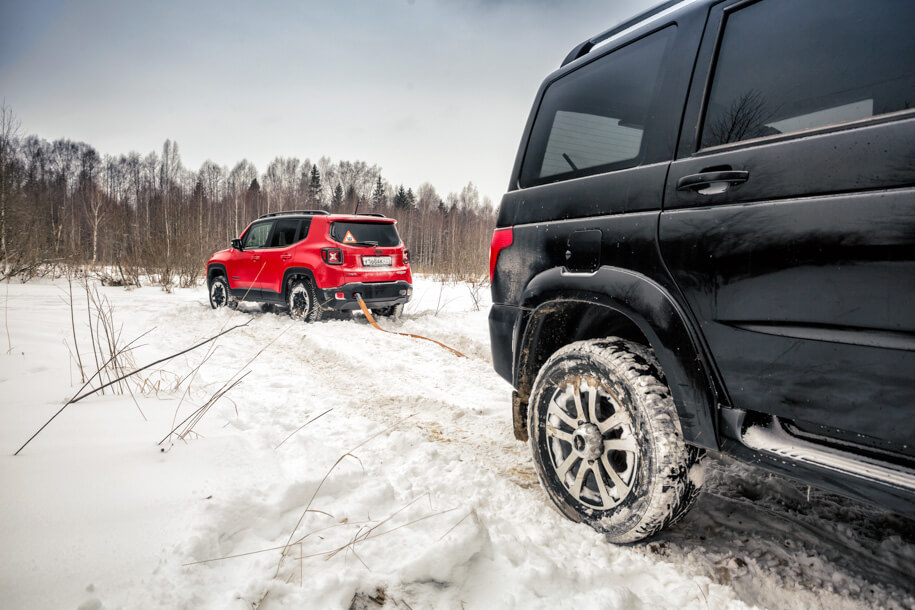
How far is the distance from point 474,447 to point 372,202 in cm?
4859

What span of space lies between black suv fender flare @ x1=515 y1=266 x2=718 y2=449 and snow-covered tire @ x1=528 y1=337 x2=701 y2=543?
10 cm

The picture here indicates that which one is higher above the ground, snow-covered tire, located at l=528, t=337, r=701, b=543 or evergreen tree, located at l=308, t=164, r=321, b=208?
evergreen tree, located at l=308, t=164, r=321, b=208

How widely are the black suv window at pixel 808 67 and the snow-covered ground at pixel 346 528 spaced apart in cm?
157

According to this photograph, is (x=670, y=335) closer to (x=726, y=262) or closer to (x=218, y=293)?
(x=726, y=262)

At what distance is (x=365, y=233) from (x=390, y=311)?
1.48 metres

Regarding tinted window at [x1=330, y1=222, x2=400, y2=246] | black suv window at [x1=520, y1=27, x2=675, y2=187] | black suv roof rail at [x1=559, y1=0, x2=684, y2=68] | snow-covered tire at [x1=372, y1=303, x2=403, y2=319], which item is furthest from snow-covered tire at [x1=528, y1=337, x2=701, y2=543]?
snow-covered tire at [x1=372, y1=303, x2=403, y2=319]

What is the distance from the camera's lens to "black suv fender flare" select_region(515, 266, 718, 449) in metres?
1.45

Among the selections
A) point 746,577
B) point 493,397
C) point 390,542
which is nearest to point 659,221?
point 746,577

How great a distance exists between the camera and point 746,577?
1.55m

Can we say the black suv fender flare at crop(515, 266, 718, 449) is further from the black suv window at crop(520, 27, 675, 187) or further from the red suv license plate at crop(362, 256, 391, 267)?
the red suv license plate at crop(362, 256, 391, 267)

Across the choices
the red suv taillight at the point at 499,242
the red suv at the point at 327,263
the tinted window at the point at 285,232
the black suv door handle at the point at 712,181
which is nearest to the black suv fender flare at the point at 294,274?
the red suv at the point at 327,263

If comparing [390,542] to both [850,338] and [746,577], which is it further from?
[850,338]

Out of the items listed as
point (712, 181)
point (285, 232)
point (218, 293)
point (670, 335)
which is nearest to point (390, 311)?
point (285, 232)

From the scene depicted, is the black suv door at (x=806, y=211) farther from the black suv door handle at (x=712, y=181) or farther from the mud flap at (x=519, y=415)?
the mud flap at (x=519, y=415)
